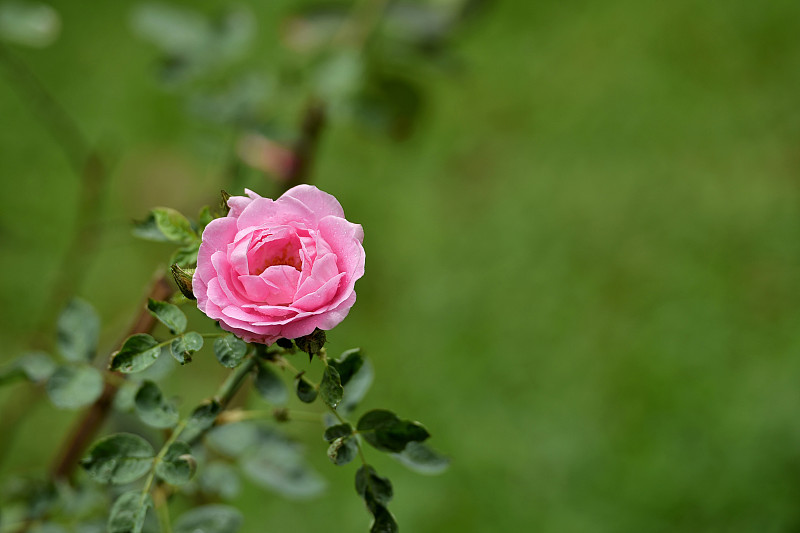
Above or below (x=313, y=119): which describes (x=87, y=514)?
below

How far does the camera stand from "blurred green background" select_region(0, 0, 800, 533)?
2154 millimetres

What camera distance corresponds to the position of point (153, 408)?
853mm

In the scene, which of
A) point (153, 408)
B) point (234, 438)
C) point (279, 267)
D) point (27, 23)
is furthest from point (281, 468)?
point (27, 23)

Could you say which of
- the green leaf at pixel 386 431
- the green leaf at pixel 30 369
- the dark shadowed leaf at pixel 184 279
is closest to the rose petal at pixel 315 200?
the dark shadowed leaf at pixel 184 279

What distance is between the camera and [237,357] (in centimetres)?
72

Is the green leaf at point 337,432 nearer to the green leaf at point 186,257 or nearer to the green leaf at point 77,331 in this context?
the green leaf at point 186,257

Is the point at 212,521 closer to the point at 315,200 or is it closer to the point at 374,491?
the point at 374,491

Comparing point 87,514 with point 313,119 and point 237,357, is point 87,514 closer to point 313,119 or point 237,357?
point 237,357

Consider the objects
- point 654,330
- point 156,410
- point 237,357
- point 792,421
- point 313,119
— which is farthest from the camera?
point 654,330

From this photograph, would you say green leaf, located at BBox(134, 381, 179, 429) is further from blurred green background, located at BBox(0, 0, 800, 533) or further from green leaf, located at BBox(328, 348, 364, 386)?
blurred green background, located at BBox(0, 0, 800, 533)

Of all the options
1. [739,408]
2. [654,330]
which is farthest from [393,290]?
[739,408]

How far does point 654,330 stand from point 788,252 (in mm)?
527

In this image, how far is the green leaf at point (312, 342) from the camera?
2.27 feet

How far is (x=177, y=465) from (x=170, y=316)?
6.2 inches
